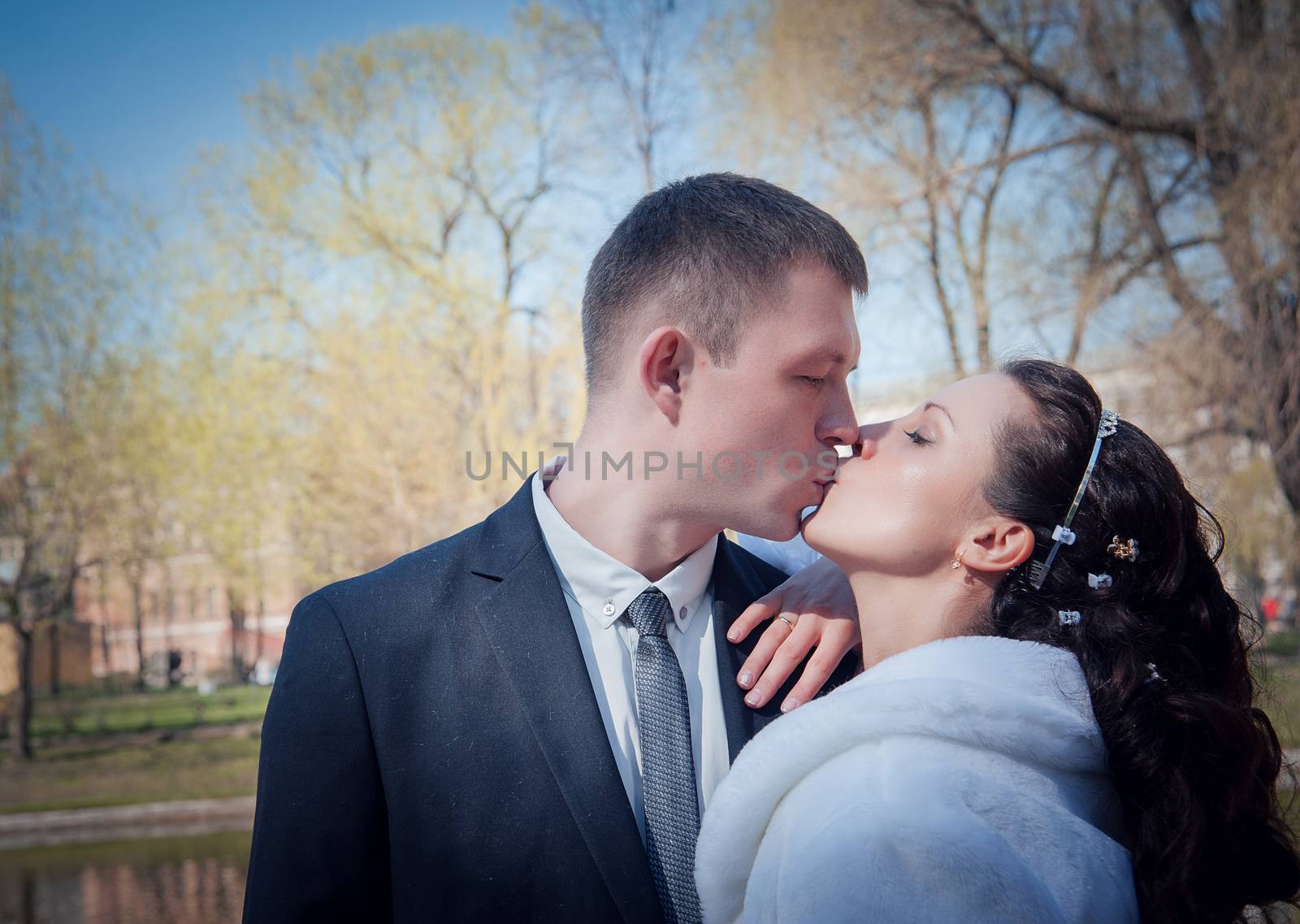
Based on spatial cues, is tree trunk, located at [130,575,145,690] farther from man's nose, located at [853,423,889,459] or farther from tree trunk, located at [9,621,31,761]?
man's nose, located at [853,423,889,459]

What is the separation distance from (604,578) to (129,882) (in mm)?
8636

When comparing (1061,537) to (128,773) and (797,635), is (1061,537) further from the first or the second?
(128,773)

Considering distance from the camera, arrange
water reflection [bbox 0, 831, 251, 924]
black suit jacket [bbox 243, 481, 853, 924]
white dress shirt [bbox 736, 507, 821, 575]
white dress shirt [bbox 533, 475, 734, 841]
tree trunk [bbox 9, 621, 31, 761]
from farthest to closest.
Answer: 1. tree trunk [bbox 9, 621, 31, 761]
2. water reflection [bbox 0, 831, 251, 924]
3. white dress shirt [bbox 736, 507, 821, 575]
4. white dress shirt [bbox 533, 475, 734, 841]
5. black suit jacket [bbox 243, 481, 853, 924]

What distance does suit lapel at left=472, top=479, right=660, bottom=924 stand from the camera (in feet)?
5.86

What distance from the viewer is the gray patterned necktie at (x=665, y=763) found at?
1.85m

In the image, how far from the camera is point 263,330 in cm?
1750

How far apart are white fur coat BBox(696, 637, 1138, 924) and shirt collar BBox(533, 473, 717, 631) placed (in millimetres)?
467

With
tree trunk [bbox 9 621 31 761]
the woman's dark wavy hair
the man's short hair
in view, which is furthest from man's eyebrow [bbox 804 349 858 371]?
tree trunk [bbox 9 621 31 761]

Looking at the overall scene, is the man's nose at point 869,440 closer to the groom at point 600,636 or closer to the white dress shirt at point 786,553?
the groom at point 600,636

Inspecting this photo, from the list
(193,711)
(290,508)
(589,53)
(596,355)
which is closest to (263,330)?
(290,508)

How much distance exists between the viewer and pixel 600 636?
7.02ft

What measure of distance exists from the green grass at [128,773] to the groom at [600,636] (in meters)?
11.3

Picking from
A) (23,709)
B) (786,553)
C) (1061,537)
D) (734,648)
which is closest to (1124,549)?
(1061,537)

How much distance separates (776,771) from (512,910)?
565 millimetres
